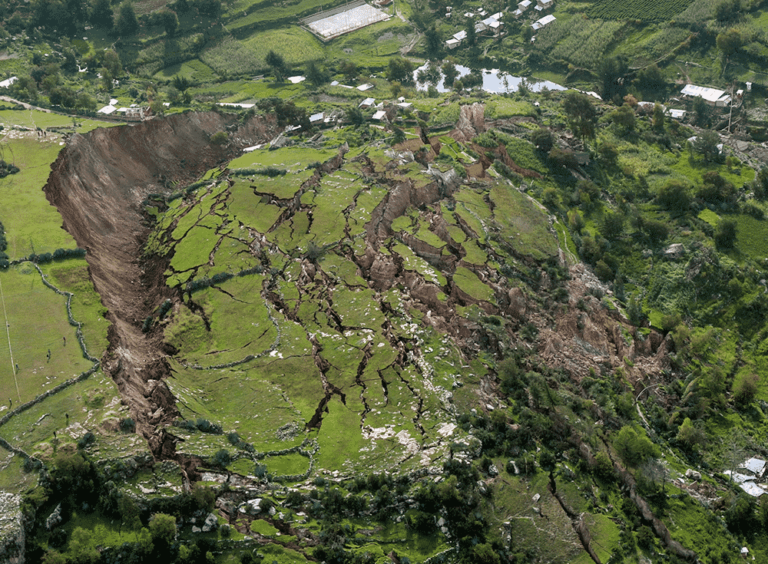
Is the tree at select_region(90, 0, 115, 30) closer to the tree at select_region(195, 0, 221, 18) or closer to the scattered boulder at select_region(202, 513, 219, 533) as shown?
the tree at select_region(195, 0, 221, 18)

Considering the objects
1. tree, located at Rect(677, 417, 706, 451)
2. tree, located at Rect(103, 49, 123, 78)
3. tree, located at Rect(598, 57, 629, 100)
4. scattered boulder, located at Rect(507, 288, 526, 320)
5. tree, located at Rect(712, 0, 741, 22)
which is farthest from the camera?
tree, located at Rect(712, 0, 741, 22)

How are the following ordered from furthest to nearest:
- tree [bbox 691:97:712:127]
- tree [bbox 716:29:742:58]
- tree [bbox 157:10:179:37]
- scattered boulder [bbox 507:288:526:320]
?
Answer: tree [bbox 157:10:179:37], tree [bbox 716:29:742:58], tree [bbox 691:97:712:127], scattered boulder [bbox 507:288:526:320]

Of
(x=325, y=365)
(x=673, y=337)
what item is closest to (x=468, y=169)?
(x=673, y=337)

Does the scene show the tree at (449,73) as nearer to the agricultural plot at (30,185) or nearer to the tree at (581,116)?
the tree at (581,116)

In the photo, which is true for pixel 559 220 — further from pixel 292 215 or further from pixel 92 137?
pixel 92 137

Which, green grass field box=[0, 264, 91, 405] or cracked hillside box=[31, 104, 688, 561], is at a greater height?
green grass field box=[0, 264, 91, 405]

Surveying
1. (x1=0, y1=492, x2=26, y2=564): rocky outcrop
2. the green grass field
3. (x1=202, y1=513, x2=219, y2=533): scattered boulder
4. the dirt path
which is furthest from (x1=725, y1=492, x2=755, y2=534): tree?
the dirt path

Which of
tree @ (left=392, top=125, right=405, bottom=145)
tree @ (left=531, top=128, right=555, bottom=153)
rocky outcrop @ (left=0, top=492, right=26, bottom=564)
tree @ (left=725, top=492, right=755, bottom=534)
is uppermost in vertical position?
rocky outcrop @ (left=0, top=492, right=26, bottom=564)
